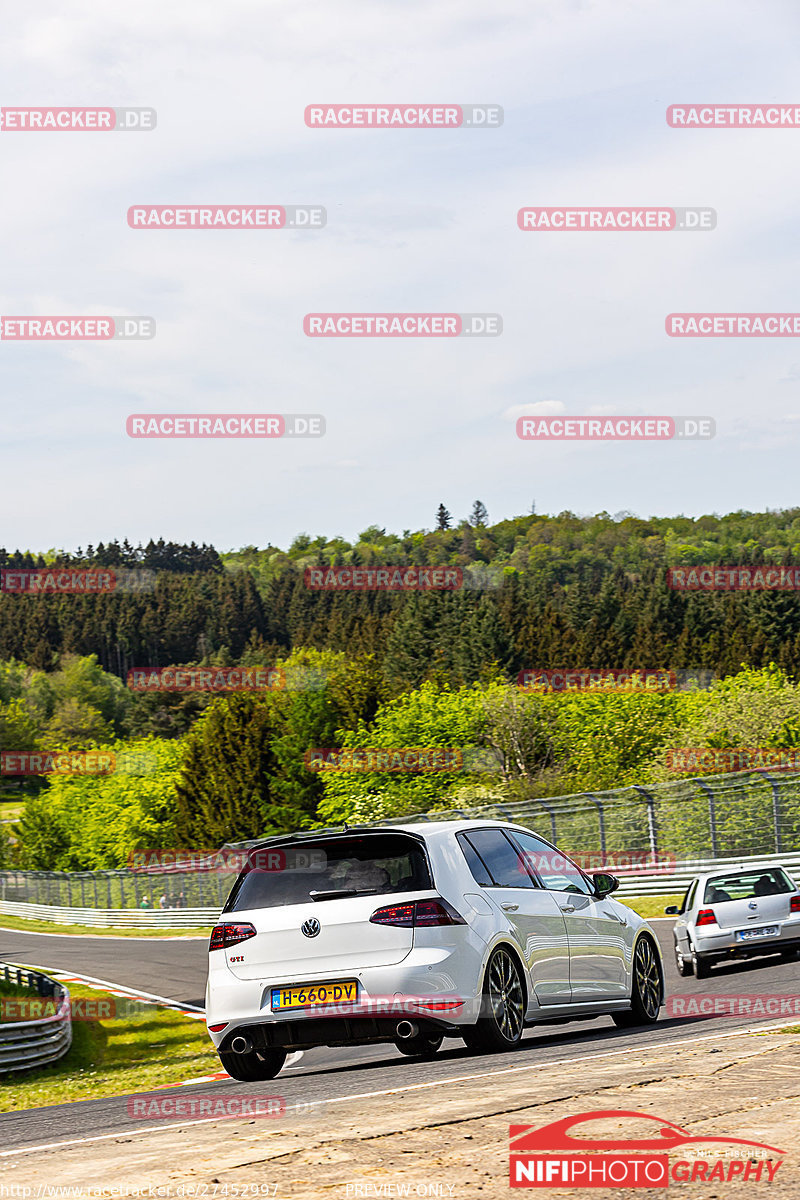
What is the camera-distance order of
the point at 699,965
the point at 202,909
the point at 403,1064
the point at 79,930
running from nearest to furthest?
the point at 403,1064 → the point at 699,965 → the point at 202,909 → the point at 79,930

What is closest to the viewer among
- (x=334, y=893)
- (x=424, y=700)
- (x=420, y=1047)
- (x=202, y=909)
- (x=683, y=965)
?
(x=334, y=893)

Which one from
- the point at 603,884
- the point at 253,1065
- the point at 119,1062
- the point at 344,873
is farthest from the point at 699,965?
the point at 344,873

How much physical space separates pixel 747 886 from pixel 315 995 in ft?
32.8

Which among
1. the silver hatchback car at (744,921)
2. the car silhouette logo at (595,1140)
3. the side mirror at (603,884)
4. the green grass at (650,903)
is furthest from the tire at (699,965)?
the car silhouette logo at (595,1140)

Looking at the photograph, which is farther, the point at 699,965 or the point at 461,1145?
the point at 699,965

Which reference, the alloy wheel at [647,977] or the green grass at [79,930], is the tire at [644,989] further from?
the green grass at [79,930]

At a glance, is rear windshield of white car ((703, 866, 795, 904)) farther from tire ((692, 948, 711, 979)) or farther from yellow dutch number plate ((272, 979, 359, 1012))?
yellow dutch number plate ((272, 979, 359, 1012))

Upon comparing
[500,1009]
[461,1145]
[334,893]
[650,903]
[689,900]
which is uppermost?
[334,893]

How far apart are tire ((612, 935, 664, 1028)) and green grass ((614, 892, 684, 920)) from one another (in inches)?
647

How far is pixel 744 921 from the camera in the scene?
16.5 m

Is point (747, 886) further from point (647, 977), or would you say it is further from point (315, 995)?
point (315, 995)

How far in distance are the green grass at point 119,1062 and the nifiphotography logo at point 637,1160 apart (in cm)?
826

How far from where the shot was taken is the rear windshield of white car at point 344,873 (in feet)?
28.2

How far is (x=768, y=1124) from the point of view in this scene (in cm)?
509
